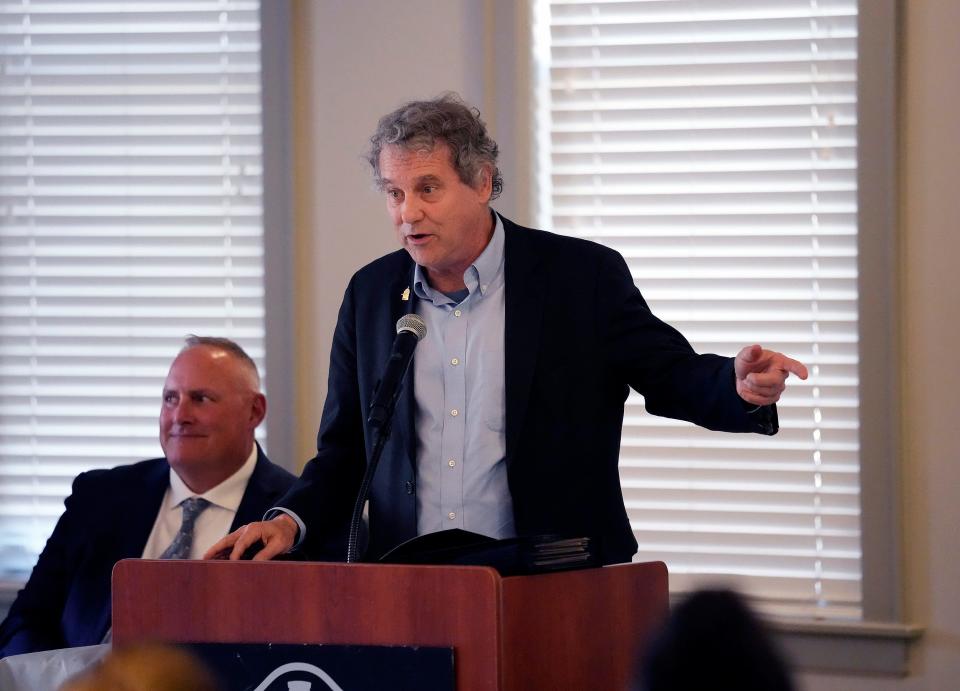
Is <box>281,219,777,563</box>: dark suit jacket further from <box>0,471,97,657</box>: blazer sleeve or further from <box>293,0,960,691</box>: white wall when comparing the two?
<box>293,0,960,691</box>: white wall

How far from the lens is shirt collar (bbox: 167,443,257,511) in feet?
10.6

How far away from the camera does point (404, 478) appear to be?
7.70ft

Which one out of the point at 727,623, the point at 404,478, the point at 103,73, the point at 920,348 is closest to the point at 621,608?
the point at 404,478

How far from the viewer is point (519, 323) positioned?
239 centimetres

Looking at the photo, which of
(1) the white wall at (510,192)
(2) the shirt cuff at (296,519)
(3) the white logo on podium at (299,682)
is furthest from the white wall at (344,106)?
(3) the white logo on podium at (299,682)

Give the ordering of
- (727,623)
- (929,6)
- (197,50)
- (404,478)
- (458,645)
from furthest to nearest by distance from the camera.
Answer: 1. (197,50)
2. (929,6)
3. (404,478)
4. (458,645)
5. (727,623)

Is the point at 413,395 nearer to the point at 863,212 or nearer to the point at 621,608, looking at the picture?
the point at 621,608

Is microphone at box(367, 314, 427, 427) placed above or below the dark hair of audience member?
above

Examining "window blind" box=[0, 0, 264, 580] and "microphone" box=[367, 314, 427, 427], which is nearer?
"microphone" box=[367, 314, 427, 427]

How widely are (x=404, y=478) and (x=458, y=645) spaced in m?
0.76

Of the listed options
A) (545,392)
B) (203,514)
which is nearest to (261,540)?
(545,392)

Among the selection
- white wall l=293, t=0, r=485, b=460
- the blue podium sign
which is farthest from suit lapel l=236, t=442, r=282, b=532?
the blue podium sign

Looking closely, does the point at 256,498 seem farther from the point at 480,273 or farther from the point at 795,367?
the point at 795,367

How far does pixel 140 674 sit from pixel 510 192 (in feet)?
10.3
